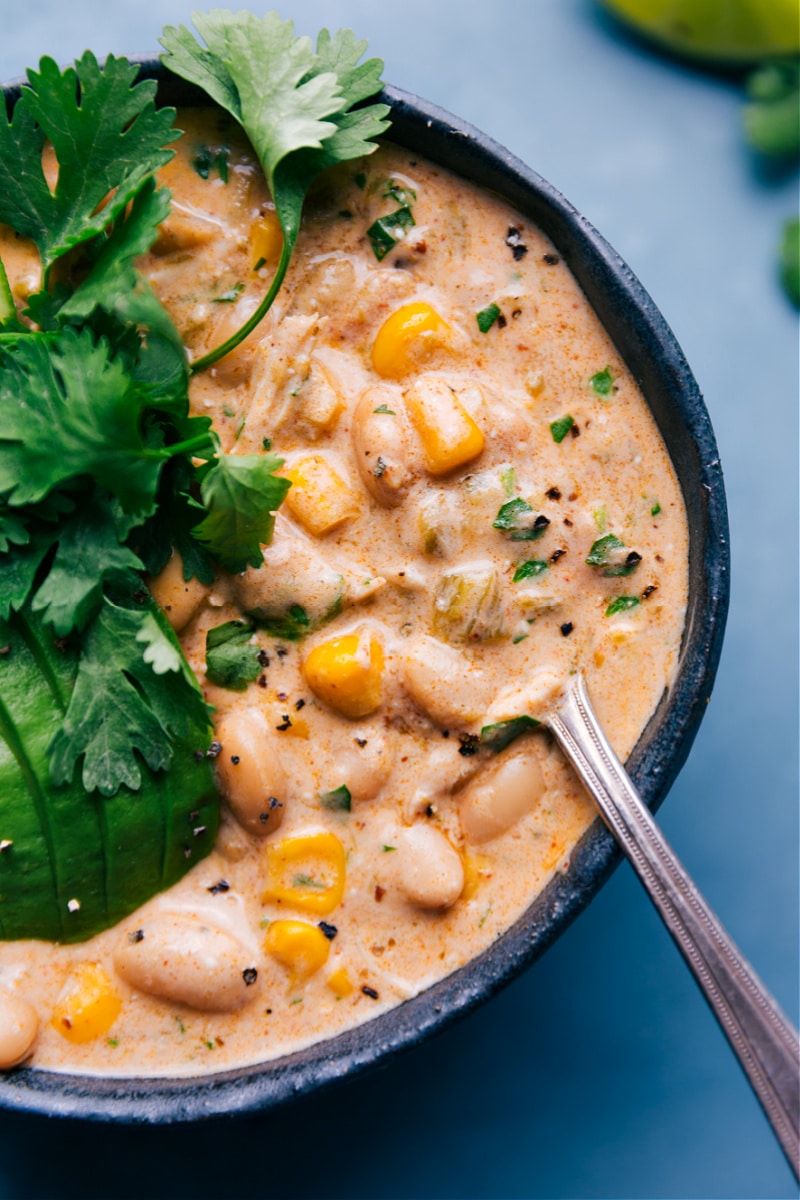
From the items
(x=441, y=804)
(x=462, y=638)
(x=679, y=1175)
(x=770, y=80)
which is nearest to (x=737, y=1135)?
Answer: (x=679, y=1175)

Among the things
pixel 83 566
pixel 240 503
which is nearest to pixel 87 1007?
pixel 83 566

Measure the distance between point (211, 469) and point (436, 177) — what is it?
0.80 m

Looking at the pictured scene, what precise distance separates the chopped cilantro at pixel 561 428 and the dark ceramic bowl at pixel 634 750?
0.16 meters

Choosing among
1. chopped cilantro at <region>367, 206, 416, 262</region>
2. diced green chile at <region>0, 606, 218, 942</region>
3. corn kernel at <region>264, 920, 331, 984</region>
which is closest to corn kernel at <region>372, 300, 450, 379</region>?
chopped cilantro at <region>367, 206, 416, 262</region>

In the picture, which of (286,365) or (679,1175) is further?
(679,1175)

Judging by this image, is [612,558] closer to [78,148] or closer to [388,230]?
[388,230]

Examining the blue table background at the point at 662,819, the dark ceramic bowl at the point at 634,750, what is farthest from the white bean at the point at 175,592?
the blue table background at the point at 662,819

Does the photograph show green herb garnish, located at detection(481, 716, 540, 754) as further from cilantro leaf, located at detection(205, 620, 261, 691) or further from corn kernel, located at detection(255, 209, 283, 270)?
corn kernel, located at detection(255, 209, 283, 270)

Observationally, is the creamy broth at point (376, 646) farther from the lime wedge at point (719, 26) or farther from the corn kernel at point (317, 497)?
the lime wedge at point (719, 26)

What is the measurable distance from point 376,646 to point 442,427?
1.35ft

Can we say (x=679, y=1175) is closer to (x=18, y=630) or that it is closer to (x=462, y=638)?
(x=462, y=638)

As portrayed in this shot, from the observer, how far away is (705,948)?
1.81 m

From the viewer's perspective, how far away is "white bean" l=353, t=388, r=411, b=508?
202cm

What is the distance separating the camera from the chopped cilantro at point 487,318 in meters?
2.13
